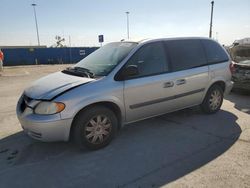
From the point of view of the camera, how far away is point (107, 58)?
461cm

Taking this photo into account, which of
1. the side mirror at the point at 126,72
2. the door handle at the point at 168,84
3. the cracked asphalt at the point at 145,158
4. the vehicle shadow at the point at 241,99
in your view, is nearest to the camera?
the cracked asphalt at the point at 145,158

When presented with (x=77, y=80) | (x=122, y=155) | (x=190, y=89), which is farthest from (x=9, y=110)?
(x=190, y=89)

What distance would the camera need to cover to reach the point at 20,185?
3.15 m

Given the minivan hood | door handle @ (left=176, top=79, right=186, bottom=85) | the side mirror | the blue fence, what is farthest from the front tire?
the blue fence

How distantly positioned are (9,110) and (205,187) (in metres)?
5.38

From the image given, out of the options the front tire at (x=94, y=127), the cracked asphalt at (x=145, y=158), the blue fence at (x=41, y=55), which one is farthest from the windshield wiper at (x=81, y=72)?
the blue fence at (x=41, y=55)

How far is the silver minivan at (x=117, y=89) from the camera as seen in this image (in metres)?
3.66

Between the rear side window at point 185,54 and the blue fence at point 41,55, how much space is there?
27832 millimetres

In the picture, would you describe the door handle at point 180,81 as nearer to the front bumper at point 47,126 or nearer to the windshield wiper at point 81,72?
the windshield wiper at point 81,72

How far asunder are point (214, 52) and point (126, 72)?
251cm

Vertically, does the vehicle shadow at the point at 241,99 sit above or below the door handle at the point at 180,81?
below

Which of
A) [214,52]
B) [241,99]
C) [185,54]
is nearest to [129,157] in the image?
[185,54]

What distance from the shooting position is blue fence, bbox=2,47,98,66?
29366mm

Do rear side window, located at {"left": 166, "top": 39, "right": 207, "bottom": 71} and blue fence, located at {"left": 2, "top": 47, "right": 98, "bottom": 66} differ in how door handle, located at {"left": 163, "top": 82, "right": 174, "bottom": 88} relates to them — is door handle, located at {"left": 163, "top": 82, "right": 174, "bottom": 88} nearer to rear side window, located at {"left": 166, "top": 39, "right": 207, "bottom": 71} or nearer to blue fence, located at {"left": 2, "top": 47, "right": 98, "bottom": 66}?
rear side window, located at {"left": 166, "top": 39, "right": 207, "bottom": 71}
